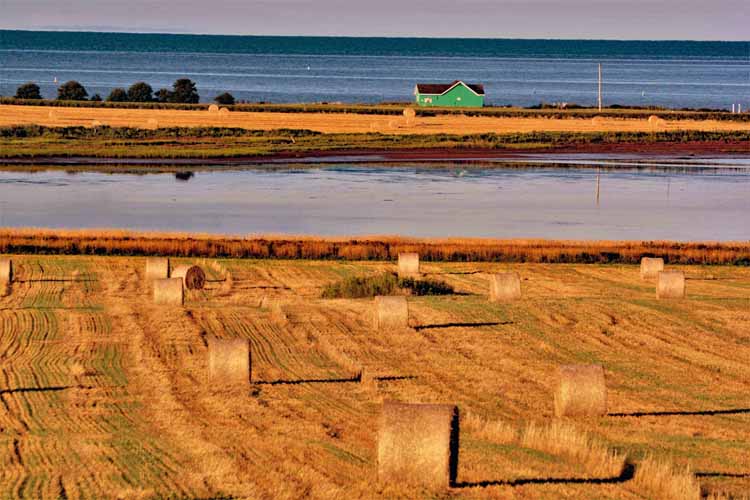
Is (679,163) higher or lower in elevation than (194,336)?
higher

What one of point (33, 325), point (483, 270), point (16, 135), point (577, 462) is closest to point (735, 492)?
point (577, 462)

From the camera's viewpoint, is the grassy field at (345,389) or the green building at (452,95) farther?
the green building at (452,95)

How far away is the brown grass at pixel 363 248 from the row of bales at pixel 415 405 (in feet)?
37.7

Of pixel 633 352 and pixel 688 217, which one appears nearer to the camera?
pixel 633 352

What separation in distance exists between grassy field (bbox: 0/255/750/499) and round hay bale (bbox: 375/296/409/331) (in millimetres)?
454

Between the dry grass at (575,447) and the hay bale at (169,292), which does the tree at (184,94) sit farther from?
the dry grass at (575,447)

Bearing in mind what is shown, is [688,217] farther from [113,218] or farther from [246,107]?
[246,107]

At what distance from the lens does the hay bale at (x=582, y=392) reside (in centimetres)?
1845

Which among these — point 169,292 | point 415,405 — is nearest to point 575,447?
point 415,405

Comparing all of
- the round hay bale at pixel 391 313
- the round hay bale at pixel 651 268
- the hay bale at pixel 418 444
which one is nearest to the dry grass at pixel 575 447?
the hay bale at pixel 418 444

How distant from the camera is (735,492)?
14961 millimetres

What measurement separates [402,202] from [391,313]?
3307cm

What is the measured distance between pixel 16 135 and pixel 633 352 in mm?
71635

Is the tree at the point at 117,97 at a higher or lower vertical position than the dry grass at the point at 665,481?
higher
